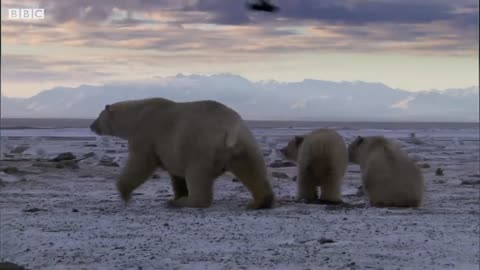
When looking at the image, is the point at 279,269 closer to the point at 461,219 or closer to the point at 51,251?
the point at 51,251

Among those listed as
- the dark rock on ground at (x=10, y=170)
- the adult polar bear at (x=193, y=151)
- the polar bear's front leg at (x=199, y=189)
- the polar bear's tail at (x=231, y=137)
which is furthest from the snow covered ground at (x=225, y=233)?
the dark rock on ground at (x=10, y=170)

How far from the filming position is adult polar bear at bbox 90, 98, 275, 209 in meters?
11.3

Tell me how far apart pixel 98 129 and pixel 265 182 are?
3.47 m

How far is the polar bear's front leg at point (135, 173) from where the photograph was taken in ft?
39.2

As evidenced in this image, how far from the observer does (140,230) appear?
9109 millimetres

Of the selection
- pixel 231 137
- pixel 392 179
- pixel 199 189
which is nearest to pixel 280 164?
pixel 392 179

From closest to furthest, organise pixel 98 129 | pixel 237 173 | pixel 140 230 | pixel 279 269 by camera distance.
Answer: pixel 279 269 → pixel 140 230 → pixel 237 173 → pixel 98 129

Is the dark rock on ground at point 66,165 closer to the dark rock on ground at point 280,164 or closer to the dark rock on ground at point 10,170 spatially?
the dark rock on ground at point 10,170

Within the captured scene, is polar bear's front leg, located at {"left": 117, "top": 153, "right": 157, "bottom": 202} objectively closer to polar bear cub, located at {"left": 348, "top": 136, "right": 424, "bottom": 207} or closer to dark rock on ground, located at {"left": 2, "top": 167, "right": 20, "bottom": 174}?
polar bear cub, located at {"left": 348, "top": 136, "right": 424, "bottom": 207}

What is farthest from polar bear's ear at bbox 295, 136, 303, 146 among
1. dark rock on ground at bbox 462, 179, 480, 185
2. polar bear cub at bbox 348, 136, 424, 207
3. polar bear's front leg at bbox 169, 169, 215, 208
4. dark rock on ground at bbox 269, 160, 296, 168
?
dark rock on ground at bbox 269, 160, 296, 168

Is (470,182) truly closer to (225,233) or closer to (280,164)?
(280,164)

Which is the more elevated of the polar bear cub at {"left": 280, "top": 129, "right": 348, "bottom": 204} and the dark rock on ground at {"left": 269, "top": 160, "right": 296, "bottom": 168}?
the polar bear cub at {"left": 280, "top": 129, "right": 348, "bottom": 204}

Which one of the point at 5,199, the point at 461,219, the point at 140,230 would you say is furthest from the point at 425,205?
the point at 5,199

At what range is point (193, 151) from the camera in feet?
37.3
